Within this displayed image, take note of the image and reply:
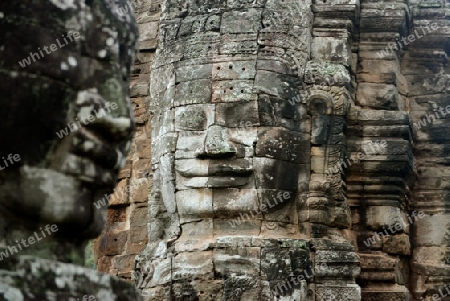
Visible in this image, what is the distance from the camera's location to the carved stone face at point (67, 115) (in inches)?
127

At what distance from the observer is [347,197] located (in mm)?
11781

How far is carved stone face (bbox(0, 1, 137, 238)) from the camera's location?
3232 mm

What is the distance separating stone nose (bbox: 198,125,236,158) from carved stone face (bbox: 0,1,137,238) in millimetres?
7225

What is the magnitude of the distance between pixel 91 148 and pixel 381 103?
29.9 feet

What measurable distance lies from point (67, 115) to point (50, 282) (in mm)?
546

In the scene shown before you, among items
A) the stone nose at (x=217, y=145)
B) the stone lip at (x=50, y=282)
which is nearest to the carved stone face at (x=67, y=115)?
the stone lip at (x=50, y=282)
